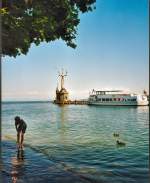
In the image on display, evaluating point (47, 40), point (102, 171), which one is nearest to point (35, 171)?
point (102, 171)

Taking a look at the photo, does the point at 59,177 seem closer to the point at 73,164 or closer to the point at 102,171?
the point at 102,171

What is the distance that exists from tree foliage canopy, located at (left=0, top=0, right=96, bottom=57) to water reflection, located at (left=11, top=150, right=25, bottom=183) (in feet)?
8.81

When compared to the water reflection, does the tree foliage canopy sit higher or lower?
higher

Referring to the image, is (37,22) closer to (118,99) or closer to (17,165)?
(17,165)

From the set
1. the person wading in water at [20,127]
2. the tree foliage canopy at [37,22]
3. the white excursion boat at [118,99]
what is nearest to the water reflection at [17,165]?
the person wading in water at [20,127]

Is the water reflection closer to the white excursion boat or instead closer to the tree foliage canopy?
the tree foliage canopy

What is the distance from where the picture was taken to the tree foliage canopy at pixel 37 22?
8438 mm

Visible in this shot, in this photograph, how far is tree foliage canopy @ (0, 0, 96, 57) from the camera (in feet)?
27.7

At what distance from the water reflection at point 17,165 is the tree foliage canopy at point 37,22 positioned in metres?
2.68

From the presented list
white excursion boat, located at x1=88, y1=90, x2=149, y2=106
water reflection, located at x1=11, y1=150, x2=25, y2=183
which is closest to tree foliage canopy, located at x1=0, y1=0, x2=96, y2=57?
water reflection, located at x1=11, y1=150, x2=25, y2=183

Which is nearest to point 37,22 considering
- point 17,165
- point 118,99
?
point 17,165

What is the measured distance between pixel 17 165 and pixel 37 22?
11.3 ft

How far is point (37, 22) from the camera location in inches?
356

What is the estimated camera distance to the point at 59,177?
8328mm
